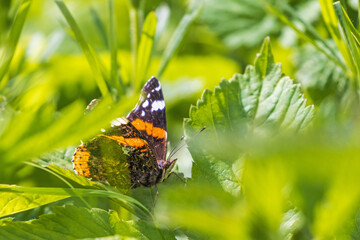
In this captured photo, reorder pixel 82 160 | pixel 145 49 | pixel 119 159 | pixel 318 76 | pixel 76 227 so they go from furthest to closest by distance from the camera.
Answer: pixel 318 76 → pixel 145 49 → pixel 119 159 → pixel 82 160 → pixel 76 227

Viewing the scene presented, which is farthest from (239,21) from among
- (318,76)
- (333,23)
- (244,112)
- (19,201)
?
(19,201)

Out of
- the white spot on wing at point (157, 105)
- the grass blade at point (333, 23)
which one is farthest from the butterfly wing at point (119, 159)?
the grass blade at point (333, 23)

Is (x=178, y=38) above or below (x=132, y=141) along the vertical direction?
above

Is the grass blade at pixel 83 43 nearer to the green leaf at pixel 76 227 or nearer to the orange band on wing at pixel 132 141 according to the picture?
the orange band on wing at pixel 132 141

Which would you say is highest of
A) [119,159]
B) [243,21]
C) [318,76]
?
[243,21]

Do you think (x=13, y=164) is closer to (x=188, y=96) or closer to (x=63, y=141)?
(x=63, y=141)

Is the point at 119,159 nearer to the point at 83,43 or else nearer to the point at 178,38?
the point at 83,43
